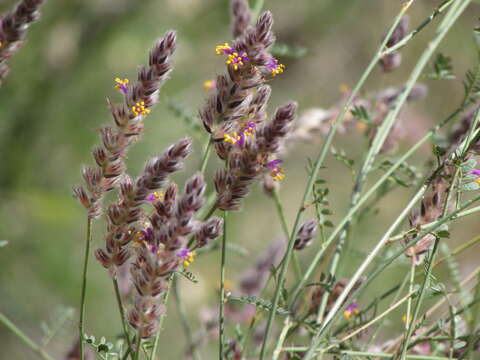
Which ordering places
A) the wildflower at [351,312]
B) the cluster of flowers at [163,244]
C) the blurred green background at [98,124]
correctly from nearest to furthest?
the cluster of flowers at [163,244] → the wildflower at [351,312] → the blurred green background at [98,124]

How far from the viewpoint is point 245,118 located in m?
0.81

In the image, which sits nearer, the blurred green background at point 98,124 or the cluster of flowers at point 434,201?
the cluster of flowers at point 434,201

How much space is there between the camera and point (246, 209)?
3.94 meters

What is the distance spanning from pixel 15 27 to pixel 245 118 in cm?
35

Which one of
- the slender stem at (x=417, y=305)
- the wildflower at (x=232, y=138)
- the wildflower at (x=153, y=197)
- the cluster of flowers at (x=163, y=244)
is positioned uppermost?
the wildflower at (x=232, y=138)

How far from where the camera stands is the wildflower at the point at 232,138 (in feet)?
2.51

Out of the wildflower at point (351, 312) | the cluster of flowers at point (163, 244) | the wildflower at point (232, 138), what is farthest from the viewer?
the wildflower at point (351, 312)

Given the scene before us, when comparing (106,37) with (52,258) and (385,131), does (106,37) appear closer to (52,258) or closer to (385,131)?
(52,258)

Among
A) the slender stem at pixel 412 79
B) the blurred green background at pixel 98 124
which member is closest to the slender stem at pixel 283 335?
the slender stem at pixel 412 79

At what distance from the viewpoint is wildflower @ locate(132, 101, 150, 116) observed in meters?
0.76

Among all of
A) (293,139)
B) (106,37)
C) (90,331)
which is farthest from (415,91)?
(106,37)

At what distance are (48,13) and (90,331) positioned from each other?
170 cm

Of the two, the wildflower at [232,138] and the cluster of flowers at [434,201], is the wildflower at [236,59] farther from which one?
the cluster of flowers at [434,201]

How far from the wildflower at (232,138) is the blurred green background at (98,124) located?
109 centimetres
